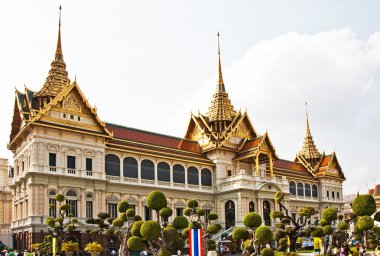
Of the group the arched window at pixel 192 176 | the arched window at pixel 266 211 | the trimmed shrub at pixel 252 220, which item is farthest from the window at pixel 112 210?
the trimmed shrub at pixel 252 220

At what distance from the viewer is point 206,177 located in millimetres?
59875

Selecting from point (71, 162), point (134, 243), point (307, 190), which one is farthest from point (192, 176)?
point (134, 243)

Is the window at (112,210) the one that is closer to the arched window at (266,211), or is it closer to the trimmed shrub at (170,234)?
the arched window at (266,211)

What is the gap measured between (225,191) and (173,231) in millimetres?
30023

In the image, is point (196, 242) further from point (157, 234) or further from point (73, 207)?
point (73, 207)

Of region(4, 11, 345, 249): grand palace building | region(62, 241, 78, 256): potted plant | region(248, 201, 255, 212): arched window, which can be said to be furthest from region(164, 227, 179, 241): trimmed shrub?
region(248, 201, 255, 212): arched window

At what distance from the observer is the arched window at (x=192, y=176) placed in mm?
57781

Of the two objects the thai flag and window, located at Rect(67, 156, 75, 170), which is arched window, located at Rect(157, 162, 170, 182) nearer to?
window, located at Rect(67, 156, 75, 170)

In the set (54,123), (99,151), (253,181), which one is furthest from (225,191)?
(54,123)

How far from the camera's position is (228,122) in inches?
2530

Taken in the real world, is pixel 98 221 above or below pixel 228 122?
below

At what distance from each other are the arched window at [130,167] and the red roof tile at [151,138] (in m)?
2.82

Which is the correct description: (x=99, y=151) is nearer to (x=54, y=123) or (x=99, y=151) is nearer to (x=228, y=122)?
(x=54, y=123)

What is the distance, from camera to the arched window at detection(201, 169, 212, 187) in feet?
195
